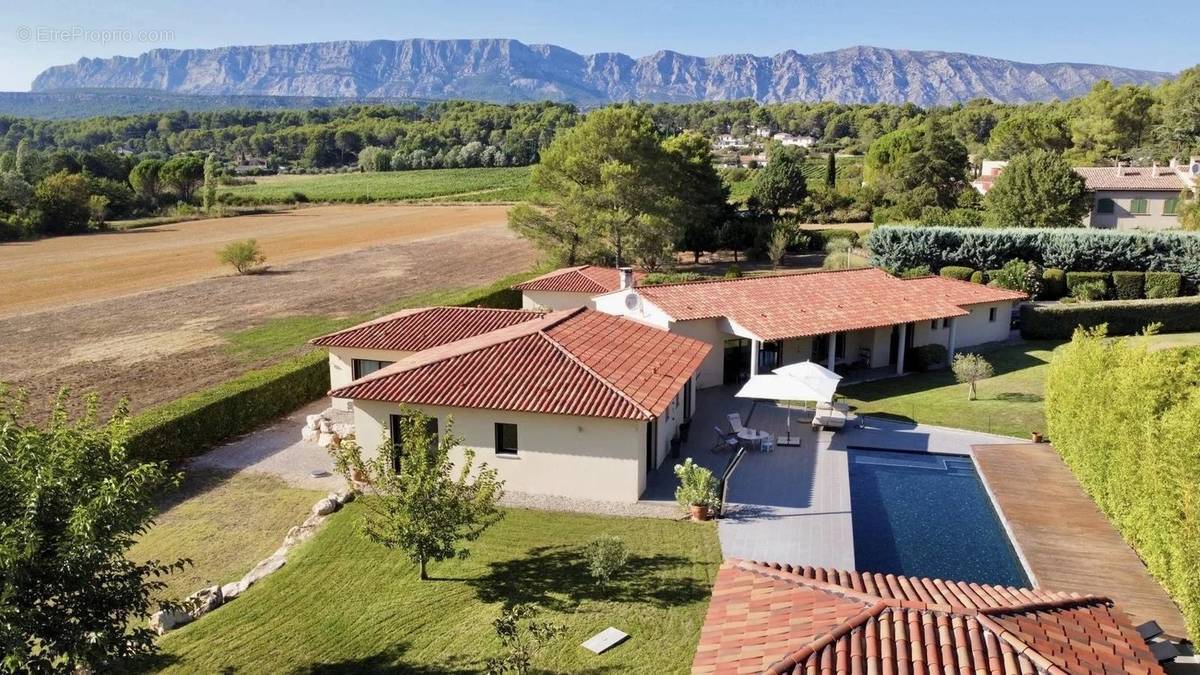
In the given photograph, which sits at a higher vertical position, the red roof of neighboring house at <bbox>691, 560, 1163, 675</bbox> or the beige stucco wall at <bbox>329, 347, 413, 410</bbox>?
the red roof of neighboring house at <bbox>691, 560, 1163, 675</bbox>

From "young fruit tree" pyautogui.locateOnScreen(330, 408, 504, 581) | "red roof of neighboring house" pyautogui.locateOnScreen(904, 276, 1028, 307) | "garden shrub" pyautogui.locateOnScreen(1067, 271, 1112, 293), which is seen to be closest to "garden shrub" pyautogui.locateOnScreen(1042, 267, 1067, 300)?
"garden shrub" pyautogui.locateOnScreen(1067, 271, 1112, 293)

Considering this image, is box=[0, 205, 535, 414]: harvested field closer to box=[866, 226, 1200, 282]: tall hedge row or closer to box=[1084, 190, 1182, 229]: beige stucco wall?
box=[866, 226, 1200, 282]: tall hedge row

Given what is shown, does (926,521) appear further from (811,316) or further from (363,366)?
(363,366)

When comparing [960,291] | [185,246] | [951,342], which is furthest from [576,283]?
[185,246]

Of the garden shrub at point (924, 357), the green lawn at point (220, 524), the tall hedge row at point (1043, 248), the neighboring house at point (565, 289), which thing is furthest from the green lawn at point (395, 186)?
the green lawn at point (220, 524)

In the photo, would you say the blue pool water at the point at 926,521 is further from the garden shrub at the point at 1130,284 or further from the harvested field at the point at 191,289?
the garden shrub at the point at 1130,284

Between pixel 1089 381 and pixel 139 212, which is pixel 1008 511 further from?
pixel 139 212
